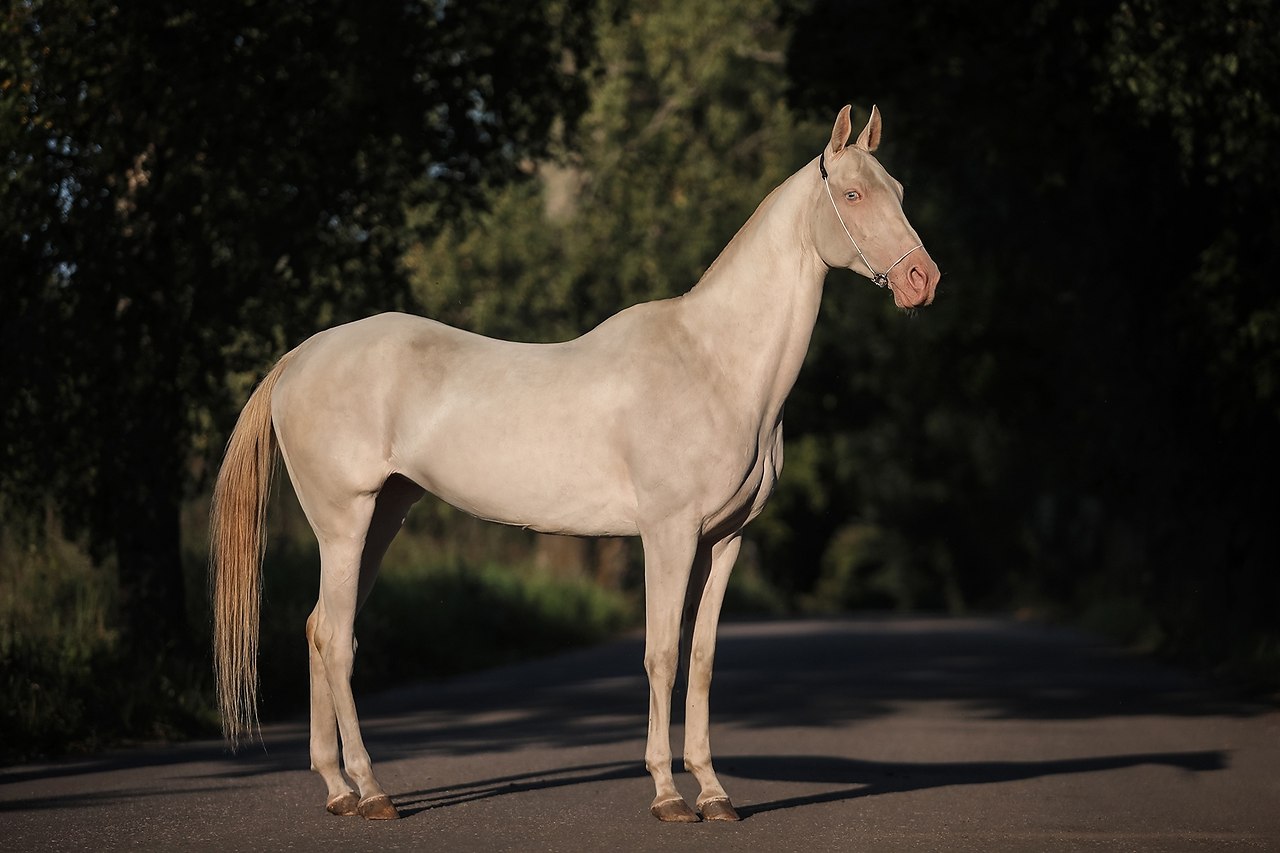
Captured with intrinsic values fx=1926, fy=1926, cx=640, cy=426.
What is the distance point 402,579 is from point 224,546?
1249 cm

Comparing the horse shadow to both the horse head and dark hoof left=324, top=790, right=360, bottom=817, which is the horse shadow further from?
the horse head

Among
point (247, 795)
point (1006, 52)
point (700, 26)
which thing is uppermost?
point (700, 26)

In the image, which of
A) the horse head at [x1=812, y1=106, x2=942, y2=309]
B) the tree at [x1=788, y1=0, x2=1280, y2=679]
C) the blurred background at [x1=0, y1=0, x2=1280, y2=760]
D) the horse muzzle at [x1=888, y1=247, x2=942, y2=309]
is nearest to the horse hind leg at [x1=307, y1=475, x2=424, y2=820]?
the horse head at [x1=812, y1=106, x2=942, y2=309]

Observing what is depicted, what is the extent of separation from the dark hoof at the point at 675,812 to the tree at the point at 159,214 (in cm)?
710

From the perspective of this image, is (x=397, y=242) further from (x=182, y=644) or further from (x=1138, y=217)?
(x=1138, y=217)

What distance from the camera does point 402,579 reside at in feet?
70.3

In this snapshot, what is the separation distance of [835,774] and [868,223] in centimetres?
336

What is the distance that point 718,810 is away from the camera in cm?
804

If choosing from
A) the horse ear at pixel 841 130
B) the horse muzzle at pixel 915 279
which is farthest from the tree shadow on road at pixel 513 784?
the horse ear at pixel 841 130

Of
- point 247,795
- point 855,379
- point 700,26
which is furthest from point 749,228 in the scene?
point 855,379

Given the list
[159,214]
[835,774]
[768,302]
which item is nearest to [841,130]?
[768,302]

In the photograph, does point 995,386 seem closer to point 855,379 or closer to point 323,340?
point 855,379

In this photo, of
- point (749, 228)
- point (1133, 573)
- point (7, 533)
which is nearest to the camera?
point (749, 228)

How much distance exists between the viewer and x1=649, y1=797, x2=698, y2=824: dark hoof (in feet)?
26.2
